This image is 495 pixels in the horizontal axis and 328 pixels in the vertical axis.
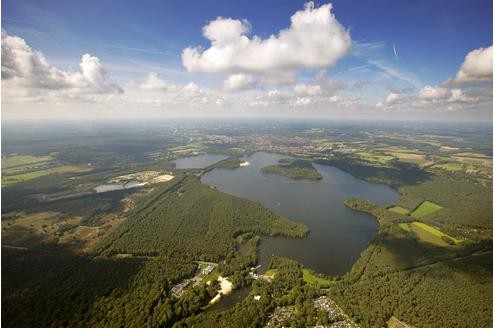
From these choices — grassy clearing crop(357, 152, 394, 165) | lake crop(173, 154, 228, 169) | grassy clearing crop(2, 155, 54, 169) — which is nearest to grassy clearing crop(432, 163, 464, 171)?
grassy clearing crop(357, 152, 394, 165)

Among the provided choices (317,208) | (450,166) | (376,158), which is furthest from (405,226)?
(376,158)

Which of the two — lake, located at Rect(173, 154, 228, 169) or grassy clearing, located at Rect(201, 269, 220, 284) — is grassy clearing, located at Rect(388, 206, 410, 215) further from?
lake, located at Rect(173, 154, 228, 169)

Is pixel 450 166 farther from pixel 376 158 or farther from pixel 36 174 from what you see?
pixel 36 174

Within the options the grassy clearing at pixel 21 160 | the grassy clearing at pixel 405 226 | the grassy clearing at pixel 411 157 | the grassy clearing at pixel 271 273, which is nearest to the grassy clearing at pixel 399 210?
the grassy clearing at pixel 405 226

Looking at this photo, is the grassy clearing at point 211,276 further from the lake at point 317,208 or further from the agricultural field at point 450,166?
the agricultural field at point 450,166

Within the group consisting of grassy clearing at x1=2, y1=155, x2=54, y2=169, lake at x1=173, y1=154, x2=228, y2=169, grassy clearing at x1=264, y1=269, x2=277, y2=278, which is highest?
grassy clearing at x1=2, y1=155, x2=54, y2=169

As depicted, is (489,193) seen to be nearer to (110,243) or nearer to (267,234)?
(267,234)
